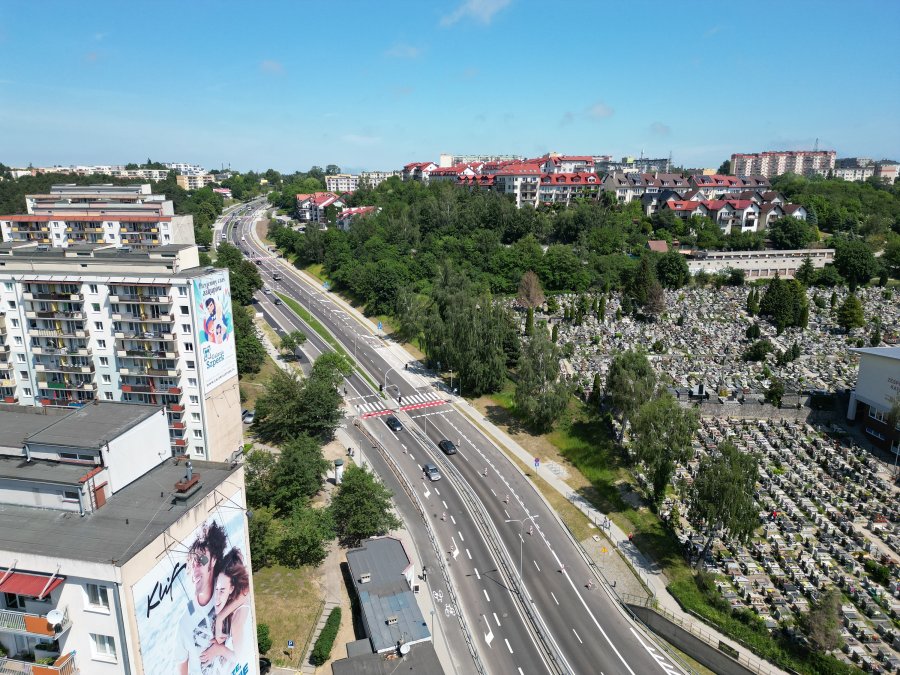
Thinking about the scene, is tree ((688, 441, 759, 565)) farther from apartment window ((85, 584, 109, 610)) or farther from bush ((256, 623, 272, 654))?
apartment window ((85, 584, 109, 610))

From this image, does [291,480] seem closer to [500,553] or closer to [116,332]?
[500,553]

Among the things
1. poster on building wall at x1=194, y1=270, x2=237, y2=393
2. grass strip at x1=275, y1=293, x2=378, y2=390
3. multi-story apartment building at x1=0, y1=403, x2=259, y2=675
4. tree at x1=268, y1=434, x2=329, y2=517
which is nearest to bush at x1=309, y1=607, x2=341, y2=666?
multi-story apartment building at x1=0, y1=403, x2=259, y2=675

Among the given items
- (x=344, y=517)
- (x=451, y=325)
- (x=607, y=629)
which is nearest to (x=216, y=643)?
(x=344, y=517)

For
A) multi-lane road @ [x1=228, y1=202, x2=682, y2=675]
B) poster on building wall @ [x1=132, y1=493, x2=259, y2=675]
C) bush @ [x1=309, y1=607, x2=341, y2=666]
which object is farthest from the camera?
multi-lane road @ [x1=228, y1=202, x2=682, y2=675]

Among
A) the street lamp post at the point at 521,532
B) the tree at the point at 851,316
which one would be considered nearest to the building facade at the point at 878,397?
the tree at the point at 851,316

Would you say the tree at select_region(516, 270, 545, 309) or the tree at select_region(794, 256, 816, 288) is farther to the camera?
the tree at select_region(794, 256, 816, 288)

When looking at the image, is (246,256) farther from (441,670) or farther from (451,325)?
(441,670)

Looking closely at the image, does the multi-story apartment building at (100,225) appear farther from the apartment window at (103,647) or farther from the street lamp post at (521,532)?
the apartment window at (103,647)
